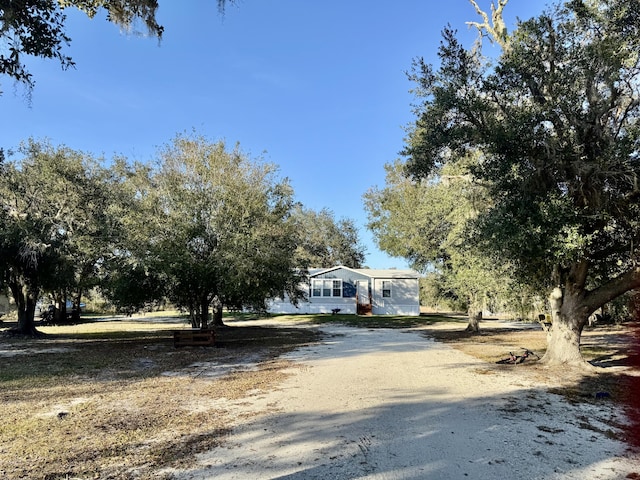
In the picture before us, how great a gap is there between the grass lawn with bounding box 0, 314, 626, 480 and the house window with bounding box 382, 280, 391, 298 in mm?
20081

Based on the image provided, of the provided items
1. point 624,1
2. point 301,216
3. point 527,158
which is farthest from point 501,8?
point 301,216

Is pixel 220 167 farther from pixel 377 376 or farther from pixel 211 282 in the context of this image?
pixel 377 376

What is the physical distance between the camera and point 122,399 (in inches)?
271

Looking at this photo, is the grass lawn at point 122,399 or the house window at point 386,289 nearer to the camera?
the grass lawn at point 122,399

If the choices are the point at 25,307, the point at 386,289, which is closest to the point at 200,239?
the point at 25,307

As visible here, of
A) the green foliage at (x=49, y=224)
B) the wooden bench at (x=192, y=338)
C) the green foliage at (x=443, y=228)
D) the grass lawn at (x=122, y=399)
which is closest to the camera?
the grass lawn at (x=122, y=399)

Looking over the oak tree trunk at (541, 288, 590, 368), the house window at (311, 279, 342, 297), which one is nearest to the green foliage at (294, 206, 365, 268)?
the house window at (311, 279, 342, 297)

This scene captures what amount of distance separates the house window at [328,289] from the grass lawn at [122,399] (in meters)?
20.4

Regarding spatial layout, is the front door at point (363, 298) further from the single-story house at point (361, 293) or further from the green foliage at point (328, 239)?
the green foliage at point (328, 239)

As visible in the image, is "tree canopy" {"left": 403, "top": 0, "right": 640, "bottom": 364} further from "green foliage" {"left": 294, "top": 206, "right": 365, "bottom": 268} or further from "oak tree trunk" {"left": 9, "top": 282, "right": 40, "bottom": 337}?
"green foliage" {"left": 294, "top": 206, "right": 365, "bottom": 268}

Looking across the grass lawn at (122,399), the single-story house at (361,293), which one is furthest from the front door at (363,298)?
the grass lawn at (122,399)

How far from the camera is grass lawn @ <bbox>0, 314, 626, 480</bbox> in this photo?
423 centimetres

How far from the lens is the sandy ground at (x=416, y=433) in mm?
3932

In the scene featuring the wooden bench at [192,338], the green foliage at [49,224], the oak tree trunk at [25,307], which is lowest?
the wooden bench at [192,338]
